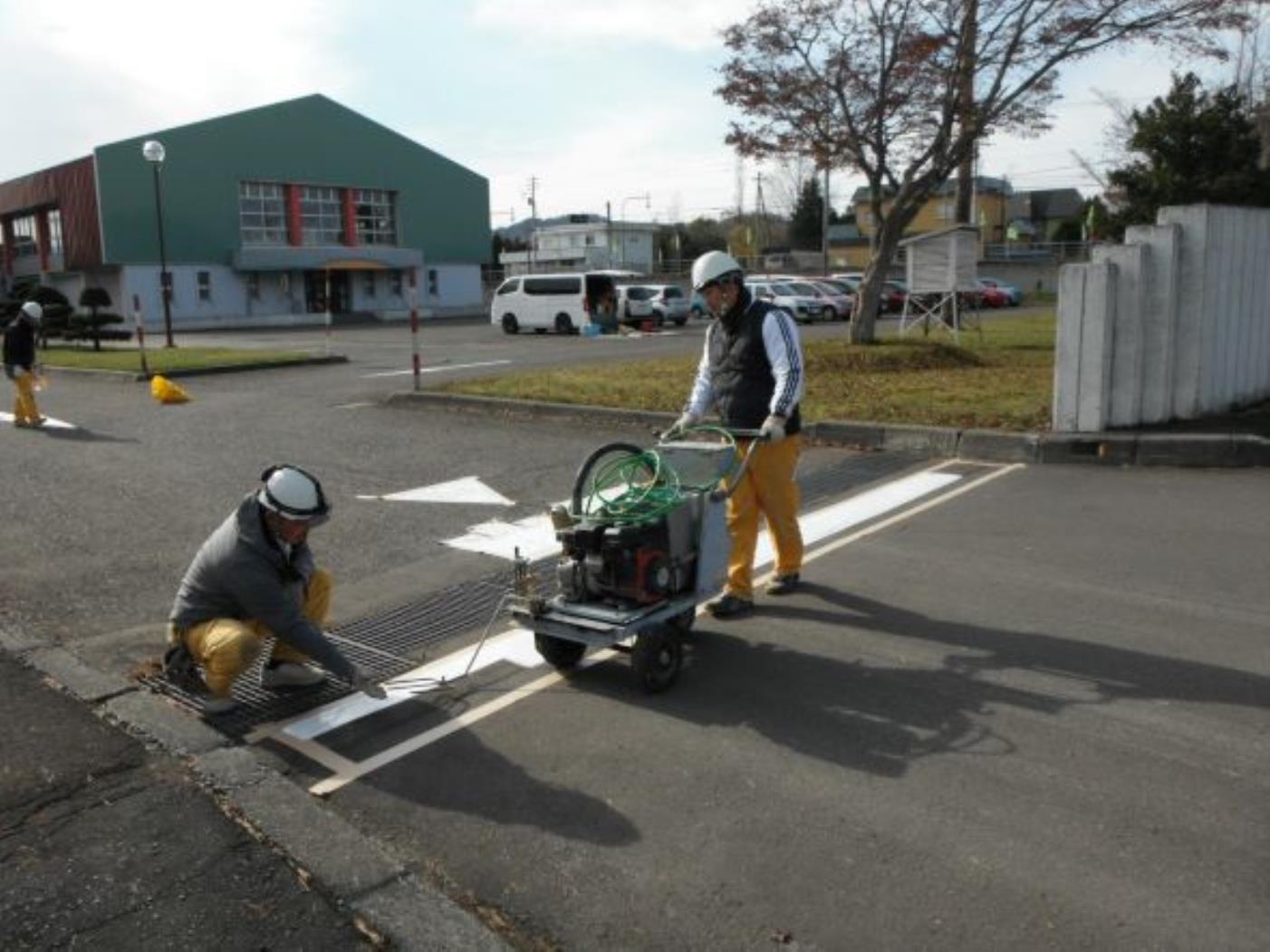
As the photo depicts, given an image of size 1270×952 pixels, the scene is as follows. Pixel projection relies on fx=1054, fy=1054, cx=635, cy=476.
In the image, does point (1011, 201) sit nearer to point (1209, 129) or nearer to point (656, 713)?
point (1209, 129)

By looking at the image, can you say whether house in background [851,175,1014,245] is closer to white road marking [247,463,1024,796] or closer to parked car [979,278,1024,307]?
parked car [979,278,1024,307]

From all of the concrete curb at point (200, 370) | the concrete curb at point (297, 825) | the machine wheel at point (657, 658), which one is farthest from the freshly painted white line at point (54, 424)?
the machine wheel at point (657, 658)

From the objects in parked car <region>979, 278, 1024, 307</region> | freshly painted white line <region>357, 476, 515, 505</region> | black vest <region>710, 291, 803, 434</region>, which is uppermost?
parked car <region>979, 278, 1024, 307</region>

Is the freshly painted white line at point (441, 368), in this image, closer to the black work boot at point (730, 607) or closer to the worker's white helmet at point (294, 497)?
the black work boot at point (730, 607)

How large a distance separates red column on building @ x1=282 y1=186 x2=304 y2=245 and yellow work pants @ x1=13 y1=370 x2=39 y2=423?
39066mm

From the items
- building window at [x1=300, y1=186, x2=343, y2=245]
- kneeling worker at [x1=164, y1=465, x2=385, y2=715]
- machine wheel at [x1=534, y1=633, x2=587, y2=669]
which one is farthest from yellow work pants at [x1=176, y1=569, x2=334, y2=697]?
building window at [x1=300, y1=186, x2=343, y2=245]

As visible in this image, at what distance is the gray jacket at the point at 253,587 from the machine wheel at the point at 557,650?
0.97 metres

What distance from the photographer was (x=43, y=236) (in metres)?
51.9

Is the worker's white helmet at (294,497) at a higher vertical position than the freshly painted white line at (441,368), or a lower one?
higher

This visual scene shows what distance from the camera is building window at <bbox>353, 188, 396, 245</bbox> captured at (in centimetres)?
5316

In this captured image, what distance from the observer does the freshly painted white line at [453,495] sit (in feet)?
28.4

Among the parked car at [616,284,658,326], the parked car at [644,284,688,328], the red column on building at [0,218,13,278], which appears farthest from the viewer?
the red column on building at [0,218,13,278]

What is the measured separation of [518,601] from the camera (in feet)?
15.8

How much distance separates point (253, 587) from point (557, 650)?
141 centimetres
